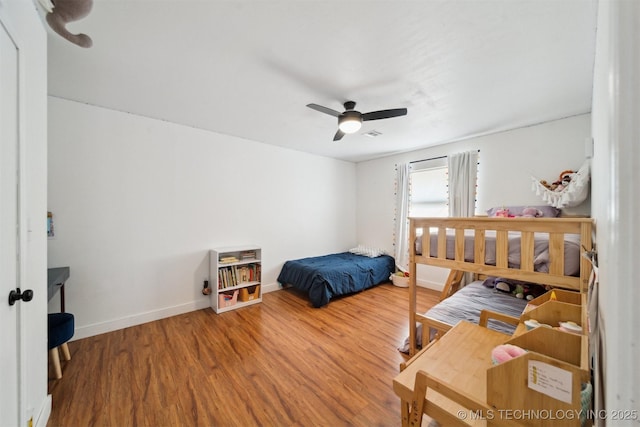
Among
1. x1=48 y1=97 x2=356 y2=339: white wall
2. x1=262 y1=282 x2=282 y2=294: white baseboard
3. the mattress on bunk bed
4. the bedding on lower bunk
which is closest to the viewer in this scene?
the mattress on bunk bed

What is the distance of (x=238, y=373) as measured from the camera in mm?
1892

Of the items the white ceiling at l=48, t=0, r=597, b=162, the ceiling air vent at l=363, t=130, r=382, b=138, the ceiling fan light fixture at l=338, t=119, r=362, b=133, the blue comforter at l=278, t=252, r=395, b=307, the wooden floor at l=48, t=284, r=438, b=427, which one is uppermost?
the white ceiling at l=48, t=0, r=597, b=162

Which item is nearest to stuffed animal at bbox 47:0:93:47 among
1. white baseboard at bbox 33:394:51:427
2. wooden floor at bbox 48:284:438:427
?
white baseboard at bbox 33:394:51:427

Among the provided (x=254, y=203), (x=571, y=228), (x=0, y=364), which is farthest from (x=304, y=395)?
(x=254, y=203)

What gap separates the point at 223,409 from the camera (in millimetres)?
1560

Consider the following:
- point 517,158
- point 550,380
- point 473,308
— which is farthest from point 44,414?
point 517,158

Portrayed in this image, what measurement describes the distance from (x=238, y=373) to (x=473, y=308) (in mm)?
2100

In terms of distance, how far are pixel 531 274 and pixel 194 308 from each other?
135 inches

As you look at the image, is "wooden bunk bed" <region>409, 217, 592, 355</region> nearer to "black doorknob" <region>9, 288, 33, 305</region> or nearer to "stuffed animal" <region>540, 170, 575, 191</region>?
"stuffed animal" <region>540, 170, 575, 191</region>

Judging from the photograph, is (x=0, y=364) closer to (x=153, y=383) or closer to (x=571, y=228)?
(x=153, y=383)

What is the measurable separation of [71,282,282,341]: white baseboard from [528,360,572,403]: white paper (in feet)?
10.7

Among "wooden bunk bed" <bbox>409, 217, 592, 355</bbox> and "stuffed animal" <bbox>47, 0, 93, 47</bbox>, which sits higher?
"stuffed animal" <bbox>47, 0, 93, 47</bbox>

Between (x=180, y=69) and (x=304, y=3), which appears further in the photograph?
(x=180, y=69)

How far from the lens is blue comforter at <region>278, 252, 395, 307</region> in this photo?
128 inches
